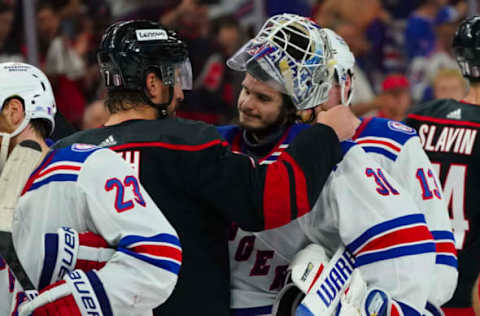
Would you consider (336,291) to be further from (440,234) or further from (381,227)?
(440,234)

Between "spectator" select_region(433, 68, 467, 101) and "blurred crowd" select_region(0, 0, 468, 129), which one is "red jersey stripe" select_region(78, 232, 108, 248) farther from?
"spectator" select_region(433, 68, 467, 101)

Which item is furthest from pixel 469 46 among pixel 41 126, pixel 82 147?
pixel 82 147

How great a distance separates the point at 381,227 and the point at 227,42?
3999 millimetres

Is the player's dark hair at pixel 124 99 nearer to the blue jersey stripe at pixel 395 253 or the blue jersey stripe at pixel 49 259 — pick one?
the blue jersey stripe at pixel 49 259

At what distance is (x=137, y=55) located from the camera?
277 centimetres

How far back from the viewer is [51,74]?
616 cm

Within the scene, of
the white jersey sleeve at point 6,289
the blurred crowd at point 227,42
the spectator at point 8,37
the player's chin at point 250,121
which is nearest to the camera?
the white jersey sleeve at point 6,289

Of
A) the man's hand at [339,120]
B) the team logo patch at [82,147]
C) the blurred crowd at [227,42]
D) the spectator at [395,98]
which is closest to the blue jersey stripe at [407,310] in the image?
the man's hand at [339,120]

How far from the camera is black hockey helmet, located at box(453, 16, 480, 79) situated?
4.01 meters

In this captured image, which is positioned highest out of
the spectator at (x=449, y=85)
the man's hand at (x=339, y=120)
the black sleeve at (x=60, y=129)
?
the man's hand at (x=339, y=120)

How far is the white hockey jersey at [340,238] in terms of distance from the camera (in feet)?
9.30

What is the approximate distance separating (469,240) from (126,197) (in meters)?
2.11

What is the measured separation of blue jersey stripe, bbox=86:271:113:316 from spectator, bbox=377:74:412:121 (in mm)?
4594

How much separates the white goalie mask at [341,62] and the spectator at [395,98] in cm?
354
